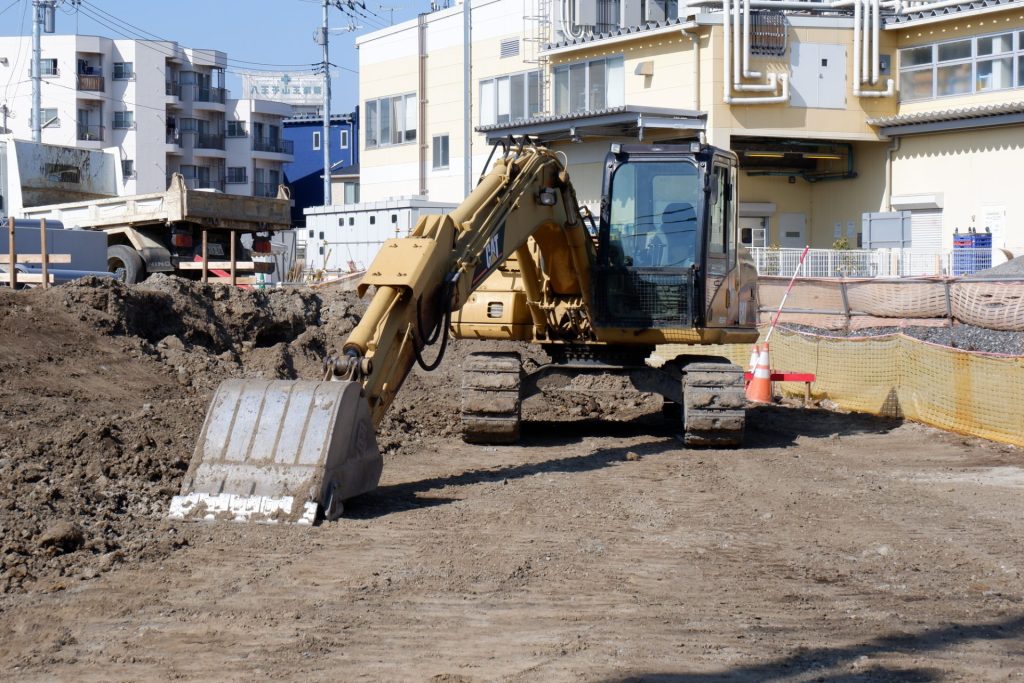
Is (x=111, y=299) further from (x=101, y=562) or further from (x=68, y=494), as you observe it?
(x=101, y=562)

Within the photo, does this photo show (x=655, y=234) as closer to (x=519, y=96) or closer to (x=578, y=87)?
(x=578, y=87)

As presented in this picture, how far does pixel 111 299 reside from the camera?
16562mm

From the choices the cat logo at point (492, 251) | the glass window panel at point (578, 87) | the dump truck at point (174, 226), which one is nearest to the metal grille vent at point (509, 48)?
the glass window panel at point (578, 87)

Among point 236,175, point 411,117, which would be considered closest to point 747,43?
point 411,117

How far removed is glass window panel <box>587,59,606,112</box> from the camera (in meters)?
36.0

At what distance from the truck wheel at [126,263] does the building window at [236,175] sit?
54453 millimetres

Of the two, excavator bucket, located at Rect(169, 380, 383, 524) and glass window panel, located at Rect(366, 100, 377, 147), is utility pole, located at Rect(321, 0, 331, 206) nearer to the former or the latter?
glass window panel, located at Rect(366, 100, 377, 147)

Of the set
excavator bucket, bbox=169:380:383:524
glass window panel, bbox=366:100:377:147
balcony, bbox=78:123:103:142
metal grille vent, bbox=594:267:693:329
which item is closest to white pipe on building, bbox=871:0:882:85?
glass window panel, bbox=366:100:377:147

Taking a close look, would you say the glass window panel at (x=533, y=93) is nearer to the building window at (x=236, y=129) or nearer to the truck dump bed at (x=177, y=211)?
the truck dump bed at (x=177, y=211)

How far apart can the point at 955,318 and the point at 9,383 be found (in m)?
16.2

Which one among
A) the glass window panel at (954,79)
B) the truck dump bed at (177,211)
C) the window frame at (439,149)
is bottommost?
the truck dump bed at (177,211)

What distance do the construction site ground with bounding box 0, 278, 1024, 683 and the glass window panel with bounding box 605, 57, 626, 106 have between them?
74.9 feet

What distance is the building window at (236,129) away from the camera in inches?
3022

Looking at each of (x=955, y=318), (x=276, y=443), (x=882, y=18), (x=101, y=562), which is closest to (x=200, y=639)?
(x=101, y=562)
